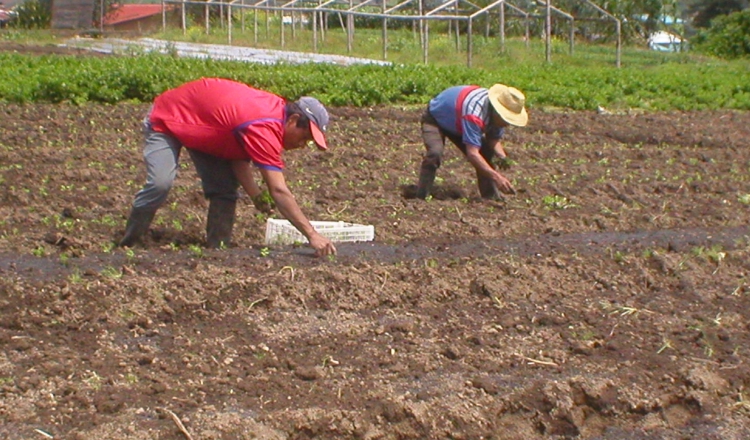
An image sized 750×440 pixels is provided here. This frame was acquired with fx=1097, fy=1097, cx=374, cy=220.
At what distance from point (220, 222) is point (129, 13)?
43.3 metres

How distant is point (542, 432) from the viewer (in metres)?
4.94

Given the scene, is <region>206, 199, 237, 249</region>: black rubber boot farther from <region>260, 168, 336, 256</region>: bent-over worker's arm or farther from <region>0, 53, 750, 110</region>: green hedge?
<region>0, 53, 750, 110</region>: green hedge

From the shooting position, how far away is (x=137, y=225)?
7.04m

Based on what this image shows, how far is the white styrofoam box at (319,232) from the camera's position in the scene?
7410 millimetres

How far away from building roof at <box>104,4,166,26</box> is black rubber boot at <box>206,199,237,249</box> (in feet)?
109

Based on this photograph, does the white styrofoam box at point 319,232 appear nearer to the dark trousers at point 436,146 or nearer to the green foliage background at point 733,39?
the dark trousers at point 436,146

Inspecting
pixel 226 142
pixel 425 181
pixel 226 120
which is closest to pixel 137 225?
pixel 226 142

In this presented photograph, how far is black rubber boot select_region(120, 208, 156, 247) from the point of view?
6926mm

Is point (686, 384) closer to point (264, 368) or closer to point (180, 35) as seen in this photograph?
point (264, 368)

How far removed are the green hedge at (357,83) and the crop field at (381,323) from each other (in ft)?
18.3

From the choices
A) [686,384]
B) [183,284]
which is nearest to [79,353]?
[183,284]

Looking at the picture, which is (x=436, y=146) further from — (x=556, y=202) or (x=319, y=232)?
(x=319, y=232)

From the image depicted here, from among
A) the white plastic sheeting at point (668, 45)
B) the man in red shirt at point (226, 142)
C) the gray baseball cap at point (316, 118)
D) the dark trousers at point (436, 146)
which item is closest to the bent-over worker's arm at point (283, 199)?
the man in red shirt at point (226, 142)

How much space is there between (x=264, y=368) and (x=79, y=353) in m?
0.89
